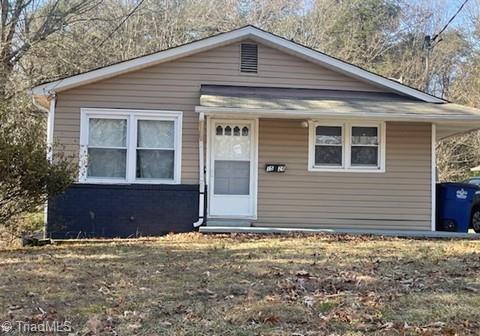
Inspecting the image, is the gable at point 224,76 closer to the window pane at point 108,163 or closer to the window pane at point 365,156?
the window pane at point 108,163

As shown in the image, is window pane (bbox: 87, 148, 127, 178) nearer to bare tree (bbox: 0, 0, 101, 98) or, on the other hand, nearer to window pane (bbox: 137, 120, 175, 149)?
window pane (bbox: 137, 120, 175, 149)

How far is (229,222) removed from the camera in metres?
10.5

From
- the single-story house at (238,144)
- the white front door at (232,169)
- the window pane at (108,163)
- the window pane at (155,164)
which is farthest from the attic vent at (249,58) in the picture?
the window pane at (108,163)

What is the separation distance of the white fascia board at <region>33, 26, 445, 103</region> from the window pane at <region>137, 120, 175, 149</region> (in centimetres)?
114

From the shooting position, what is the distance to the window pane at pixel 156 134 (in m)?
10.5

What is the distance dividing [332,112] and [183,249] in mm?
3825

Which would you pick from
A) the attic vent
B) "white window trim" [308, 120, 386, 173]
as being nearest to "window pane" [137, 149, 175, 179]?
the attic vent

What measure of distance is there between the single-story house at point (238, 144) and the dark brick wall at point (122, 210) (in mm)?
20

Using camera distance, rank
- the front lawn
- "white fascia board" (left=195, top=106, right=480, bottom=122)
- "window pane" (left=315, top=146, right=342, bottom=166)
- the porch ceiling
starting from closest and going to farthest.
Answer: the front lawn < "white fascia board" (left=195, top=106, right=480, bottom=122) < the porch ceiling < "window pane" (left=315, top=146, right=342, bottom=166)

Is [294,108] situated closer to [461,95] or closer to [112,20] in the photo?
[112,20]

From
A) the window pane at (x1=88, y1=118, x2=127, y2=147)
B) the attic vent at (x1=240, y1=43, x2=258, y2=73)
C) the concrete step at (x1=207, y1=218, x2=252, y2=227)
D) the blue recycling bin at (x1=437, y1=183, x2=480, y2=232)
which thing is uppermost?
the attic vent at (x1=240, y1=43, x2=258, y2=73)

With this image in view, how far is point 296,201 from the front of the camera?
419 inches

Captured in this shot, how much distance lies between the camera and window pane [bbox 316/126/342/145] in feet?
35.2

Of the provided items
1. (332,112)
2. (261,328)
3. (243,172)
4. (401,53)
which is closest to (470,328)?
(261,328)
